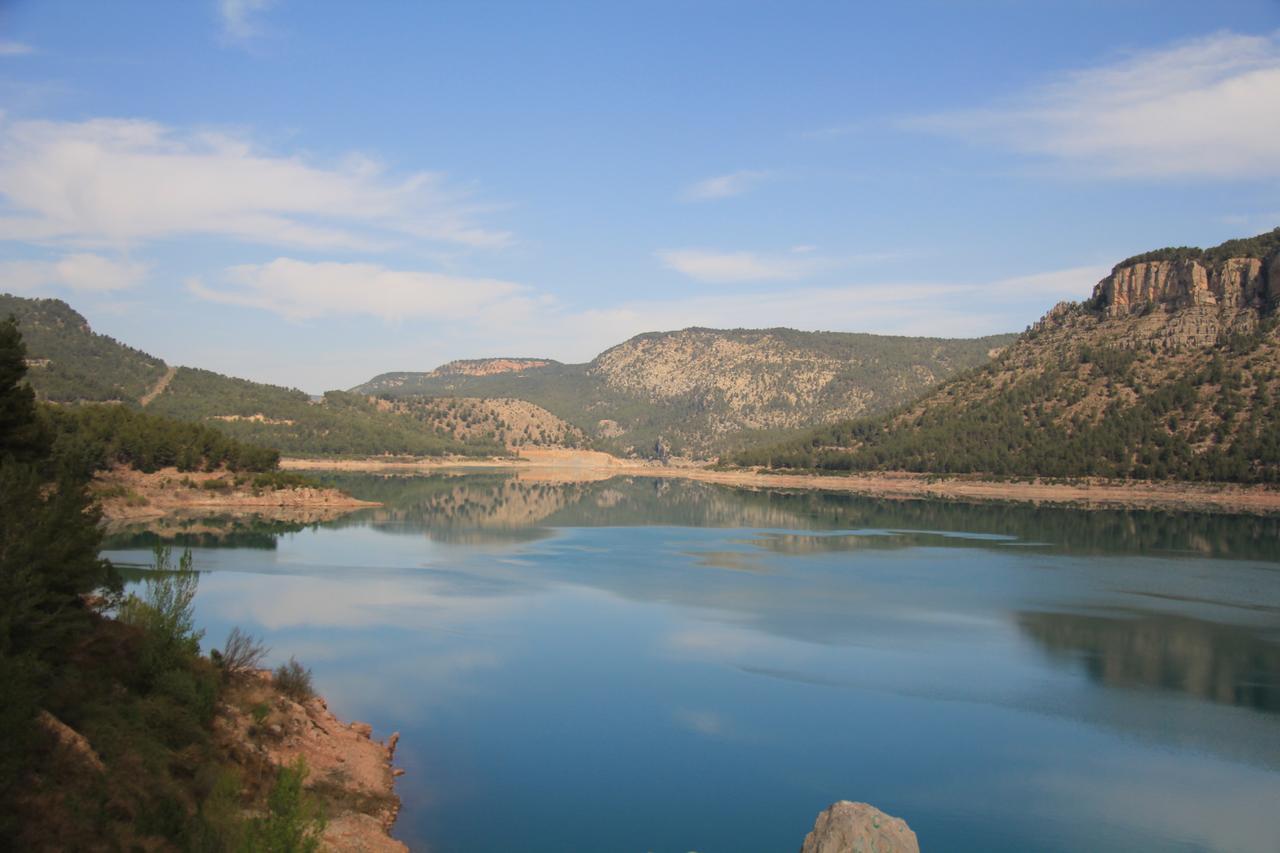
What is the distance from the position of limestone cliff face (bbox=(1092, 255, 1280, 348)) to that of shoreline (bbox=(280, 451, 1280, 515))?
92.8 ft

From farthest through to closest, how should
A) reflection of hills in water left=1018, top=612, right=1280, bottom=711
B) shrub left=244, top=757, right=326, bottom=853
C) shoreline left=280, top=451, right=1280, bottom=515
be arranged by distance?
shoreline left=280, top=451, right=1280, bottom=515 → reflection of hills in water left=1018, top=612, right=1280, bottom=711 → shrub left=244, top=757, right=326, bottom=853

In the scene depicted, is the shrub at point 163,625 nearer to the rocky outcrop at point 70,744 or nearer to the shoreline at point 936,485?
the rocky outcrop at point 70,744

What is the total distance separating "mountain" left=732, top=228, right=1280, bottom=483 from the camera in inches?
3433

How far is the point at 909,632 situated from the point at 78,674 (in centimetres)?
2534

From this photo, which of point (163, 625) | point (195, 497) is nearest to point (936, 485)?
point (195, 497)

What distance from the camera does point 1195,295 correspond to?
358 feet

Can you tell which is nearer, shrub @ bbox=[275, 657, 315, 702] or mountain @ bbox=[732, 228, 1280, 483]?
shrub @ bbox=[275, 657, 315, 702]

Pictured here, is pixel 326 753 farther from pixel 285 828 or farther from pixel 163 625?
pixel 285 828

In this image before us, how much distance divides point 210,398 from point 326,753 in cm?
12891

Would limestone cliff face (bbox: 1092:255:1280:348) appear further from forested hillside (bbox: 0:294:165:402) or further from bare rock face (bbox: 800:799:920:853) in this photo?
forested hillside (bbox: 0:294:165:402)

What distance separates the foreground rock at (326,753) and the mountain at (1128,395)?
265ft

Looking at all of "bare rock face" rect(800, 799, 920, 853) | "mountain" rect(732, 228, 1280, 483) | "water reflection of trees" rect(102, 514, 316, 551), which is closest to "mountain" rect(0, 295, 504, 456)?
"water reflection of trees" rect(102, 514, 316, 551)

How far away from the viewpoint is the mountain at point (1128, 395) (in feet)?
286

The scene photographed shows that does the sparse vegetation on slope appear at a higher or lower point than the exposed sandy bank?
higher
